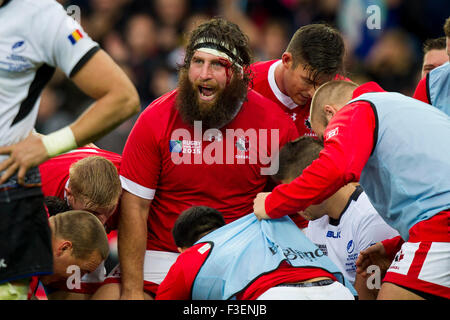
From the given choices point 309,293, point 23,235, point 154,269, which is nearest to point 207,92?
point 154,269

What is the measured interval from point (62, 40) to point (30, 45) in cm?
12

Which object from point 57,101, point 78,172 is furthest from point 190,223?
point 57,101

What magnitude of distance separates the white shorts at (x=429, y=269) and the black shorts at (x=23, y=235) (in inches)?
61.9

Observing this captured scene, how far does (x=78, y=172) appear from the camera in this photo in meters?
3.89

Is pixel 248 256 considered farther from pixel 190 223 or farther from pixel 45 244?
pixel 45 244

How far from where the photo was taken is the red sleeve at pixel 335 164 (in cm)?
299

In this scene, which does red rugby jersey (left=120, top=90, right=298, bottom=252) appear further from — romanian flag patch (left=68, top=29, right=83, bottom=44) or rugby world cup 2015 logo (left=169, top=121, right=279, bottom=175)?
romanian flag patch (left=68, top=29, right=83, bottom=44)

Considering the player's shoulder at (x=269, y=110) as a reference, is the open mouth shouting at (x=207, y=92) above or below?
above

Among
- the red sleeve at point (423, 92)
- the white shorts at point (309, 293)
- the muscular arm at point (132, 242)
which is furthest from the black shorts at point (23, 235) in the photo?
the red sleeve at point (423, 92)

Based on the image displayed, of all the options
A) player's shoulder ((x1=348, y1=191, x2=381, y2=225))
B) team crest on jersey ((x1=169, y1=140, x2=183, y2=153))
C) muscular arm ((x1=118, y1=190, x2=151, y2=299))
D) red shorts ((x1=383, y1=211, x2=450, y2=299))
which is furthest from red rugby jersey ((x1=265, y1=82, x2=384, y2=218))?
muscular arm ((x1=118, y1=190, x2=151, y2=299))

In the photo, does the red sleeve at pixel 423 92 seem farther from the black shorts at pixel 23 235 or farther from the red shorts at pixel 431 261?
the black shorts at pixel 23 235

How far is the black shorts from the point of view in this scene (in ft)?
8.32

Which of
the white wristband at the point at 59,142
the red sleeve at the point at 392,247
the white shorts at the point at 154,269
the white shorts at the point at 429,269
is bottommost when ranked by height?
the white shorts at the point at 154,269
